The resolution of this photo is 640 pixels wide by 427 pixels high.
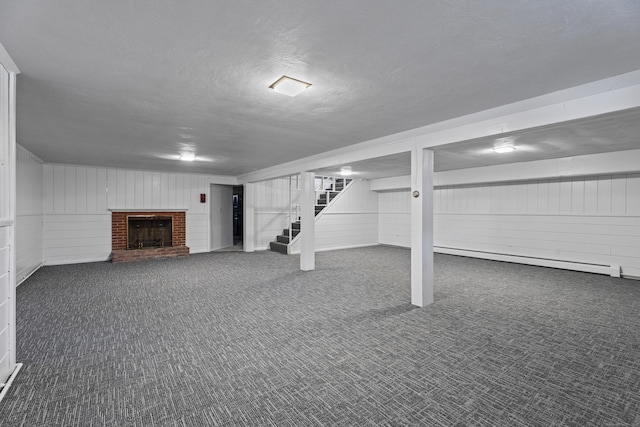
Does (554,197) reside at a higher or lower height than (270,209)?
higher

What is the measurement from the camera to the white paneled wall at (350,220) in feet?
31.4

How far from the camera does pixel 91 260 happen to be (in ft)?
24.5

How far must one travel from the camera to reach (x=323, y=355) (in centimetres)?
275

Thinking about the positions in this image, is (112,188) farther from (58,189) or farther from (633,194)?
(633,194)

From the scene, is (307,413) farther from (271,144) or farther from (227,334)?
(271,144)

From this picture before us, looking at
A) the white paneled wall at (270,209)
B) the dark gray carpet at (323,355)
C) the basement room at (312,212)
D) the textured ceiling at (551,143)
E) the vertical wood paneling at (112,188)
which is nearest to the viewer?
the basement room at (312,212)

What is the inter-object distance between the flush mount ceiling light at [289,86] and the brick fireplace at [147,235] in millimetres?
6803

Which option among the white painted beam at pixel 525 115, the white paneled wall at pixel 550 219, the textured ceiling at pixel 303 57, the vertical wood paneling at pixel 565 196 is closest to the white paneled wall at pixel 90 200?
the textured ceiling at pixel 303 57

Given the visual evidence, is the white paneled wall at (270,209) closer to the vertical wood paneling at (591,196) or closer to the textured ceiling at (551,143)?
the textured ceiling at (551,143)

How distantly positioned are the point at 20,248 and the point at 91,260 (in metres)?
2.40

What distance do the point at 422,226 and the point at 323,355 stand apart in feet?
7.24

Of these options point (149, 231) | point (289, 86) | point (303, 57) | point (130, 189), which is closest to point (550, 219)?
point (289, 86)

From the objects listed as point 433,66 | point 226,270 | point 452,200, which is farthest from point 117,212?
point 452,200

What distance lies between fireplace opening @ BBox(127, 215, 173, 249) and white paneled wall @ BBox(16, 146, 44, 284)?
179 centimetres
